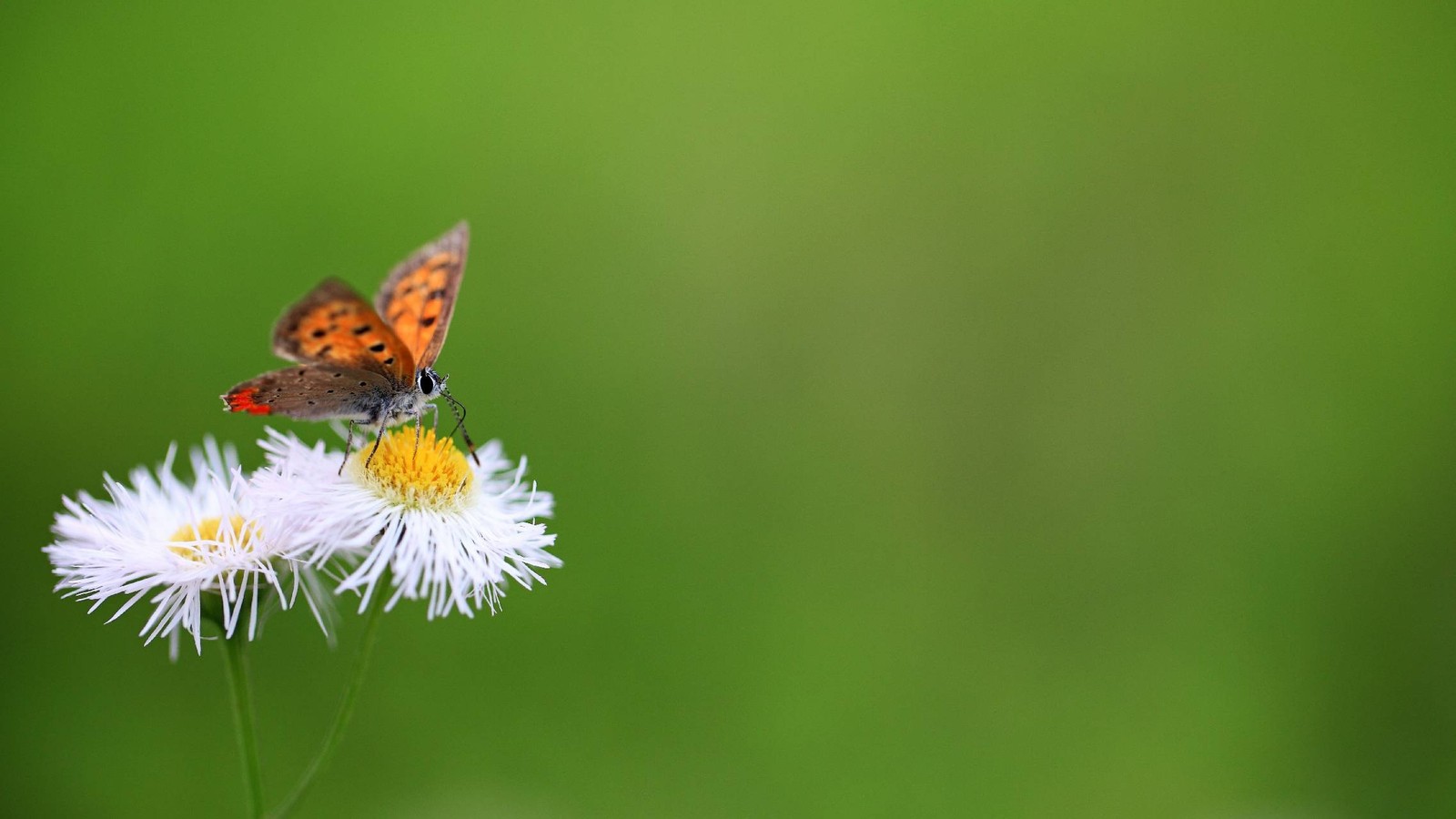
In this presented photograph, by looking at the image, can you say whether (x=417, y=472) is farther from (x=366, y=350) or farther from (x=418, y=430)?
(x=366, y=350)

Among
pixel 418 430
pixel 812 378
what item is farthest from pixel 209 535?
pixel 812 378

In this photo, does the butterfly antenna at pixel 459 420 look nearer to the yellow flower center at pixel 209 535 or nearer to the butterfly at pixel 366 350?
the butterfly at pixel 366 350

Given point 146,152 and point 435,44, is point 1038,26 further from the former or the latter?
point 146,152

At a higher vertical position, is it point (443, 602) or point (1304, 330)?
point (1304, 330)

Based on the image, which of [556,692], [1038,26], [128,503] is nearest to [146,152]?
[556,692]

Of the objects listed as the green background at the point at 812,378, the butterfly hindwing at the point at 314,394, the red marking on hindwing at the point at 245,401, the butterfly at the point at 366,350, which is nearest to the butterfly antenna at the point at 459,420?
the butterfly at the point at 366,350
